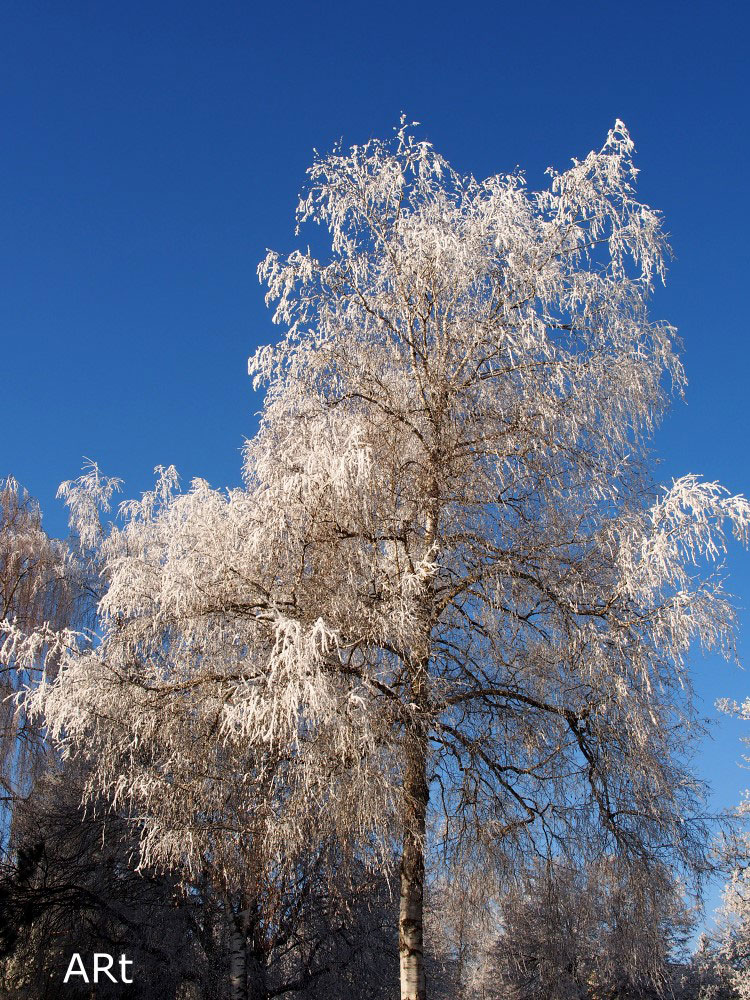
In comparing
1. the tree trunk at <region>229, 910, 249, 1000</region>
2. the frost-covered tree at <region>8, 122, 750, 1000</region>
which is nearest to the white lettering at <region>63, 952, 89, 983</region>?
the tree trunk at <region>229, 910, 249, 1000</region>

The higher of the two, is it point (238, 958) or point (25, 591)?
point (25, 591)

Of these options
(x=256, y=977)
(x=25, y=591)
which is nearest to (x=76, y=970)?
(x=256, y=977)

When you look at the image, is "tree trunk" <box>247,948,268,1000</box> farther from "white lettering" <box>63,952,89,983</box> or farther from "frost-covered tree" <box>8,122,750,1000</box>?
"frost-covered tree" <box>8,122,750,1000</box>

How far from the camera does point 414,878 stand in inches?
252

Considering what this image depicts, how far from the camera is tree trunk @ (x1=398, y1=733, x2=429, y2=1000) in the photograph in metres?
6.14

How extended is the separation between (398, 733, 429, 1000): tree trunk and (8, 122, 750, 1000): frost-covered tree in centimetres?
2

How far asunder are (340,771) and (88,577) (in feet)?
31.0

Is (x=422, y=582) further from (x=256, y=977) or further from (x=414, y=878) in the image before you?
(x=256, y=977)

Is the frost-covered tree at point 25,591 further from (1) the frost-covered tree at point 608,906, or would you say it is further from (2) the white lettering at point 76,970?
(1) the frost-covered tree at point 608,906

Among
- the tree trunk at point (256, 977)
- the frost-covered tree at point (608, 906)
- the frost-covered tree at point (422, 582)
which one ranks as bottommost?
the tree trunk at point (256, 977)

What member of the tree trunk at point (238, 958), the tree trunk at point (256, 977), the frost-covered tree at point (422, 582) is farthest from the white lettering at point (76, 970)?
the frost-covered tree at point (422, 582)

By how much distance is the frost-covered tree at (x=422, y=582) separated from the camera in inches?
231

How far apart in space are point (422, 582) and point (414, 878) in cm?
211

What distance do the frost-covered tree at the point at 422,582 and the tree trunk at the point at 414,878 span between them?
0.08 feet
